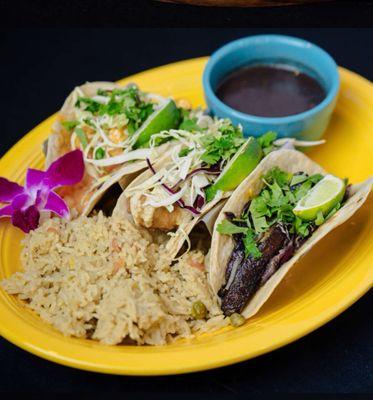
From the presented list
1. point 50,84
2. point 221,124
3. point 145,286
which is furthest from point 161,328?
point 50,84

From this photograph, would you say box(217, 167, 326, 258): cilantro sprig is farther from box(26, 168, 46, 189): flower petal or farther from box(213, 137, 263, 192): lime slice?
box(26, 168, 46, 189): flower petal

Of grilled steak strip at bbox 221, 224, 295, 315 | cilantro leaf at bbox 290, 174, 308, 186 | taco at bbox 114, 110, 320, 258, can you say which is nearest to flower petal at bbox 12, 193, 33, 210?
taco at bbox 114, 110, 320, 258

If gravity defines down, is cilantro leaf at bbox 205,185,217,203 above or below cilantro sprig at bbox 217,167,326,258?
above

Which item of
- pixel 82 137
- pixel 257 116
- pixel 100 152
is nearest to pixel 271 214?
pixel 257 116

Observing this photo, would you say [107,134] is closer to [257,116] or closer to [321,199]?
[257,116]

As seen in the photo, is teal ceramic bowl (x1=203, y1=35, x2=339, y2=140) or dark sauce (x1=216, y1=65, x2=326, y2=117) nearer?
teal ceramic bowl (x1=203, y1=35, x2=339, y2=140)

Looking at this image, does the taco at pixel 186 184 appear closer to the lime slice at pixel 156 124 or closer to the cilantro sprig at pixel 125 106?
the lime slice at pixel 156 124

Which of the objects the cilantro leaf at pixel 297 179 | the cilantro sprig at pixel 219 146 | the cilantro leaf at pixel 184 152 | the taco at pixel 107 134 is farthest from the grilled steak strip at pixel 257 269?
the taco at pixel 107 134
